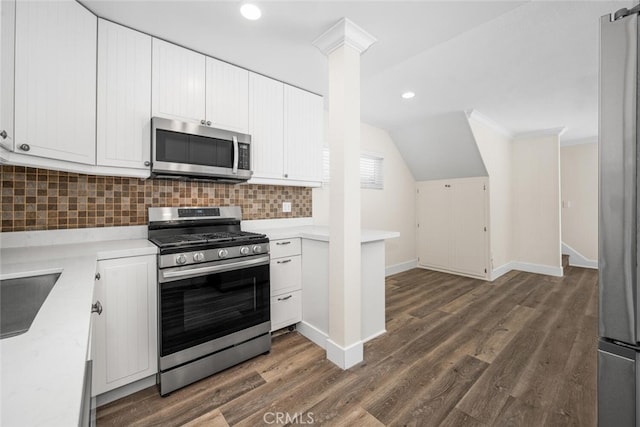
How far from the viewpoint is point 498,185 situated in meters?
4.68

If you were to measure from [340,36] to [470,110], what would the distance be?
2625 millimetres

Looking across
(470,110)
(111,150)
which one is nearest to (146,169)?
(111,150)

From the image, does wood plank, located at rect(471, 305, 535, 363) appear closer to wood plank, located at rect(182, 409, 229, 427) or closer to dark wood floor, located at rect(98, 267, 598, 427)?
dark wood floor, located at rect(98, 267, 598, 427)

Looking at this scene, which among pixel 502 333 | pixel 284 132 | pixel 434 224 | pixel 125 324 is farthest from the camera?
pixel 434 224

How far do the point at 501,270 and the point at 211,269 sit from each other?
4813 millimetres

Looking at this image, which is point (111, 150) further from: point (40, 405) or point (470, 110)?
point (470, 110)

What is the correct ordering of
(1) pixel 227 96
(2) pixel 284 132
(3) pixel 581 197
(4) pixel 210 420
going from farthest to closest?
1. (3) pixel 581 197
2. (2) pixel 284 132
3. (1) pixel 227 96
4. (4) pixel 210 420

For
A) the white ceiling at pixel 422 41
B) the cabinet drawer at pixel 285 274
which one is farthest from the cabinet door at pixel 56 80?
the cabinet drawer at pixel 285 274

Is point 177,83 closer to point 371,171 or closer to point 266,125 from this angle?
point 266,125

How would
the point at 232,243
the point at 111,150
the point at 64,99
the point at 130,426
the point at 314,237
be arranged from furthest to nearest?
the point at 314,237
the point at 232,243
the point at 111,150
the point at 64,99
the point at 130,426

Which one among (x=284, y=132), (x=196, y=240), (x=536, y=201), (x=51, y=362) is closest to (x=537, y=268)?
(x=536, y=201)

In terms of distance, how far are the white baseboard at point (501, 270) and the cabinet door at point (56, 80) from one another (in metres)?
5.23

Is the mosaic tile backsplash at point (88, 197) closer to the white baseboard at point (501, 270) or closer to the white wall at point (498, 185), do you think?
the white wall at point (498, 185)

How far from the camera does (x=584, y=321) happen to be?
9.44ft
